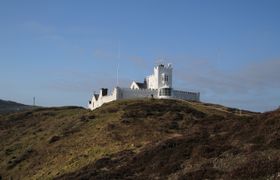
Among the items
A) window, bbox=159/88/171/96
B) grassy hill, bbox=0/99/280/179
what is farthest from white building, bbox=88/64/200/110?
grassy hill, bbox=0/99/280/179

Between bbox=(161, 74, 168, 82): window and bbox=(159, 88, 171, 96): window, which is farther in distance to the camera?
bbox=(161, 74, 168, 82): window

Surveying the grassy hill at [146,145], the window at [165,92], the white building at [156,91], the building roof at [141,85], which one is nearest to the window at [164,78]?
the white building at [156,91]

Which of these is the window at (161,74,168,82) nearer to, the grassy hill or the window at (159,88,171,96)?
the window at (159,88,171,96)

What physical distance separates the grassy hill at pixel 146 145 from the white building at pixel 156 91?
13050 millimetres

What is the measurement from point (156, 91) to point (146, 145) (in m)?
52.3

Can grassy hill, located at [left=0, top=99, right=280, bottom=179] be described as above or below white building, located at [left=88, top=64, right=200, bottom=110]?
below

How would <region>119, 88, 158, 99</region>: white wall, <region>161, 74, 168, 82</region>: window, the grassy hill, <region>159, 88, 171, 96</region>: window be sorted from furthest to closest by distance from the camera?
<region>161, 74, 168, 82</region>: window
<region>159, 88, 171, 96</region>: window
<region>119, 88, 158, 99</region>: white wall
the grassy hill

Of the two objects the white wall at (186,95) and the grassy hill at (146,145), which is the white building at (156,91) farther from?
the grassy hill at (146,145)

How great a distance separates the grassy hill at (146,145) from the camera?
29.4 meters

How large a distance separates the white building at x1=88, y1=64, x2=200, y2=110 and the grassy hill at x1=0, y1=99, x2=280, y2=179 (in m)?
13.1

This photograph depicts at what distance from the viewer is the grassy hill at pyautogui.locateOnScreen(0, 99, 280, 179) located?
96.5ft

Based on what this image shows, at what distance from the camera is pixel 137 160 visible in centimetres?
3756

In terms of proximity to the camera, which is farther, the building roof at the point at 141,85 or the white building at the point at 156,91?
the building roof at the point at 141,85

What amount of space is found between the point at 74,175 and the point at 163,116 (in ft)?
94.5
